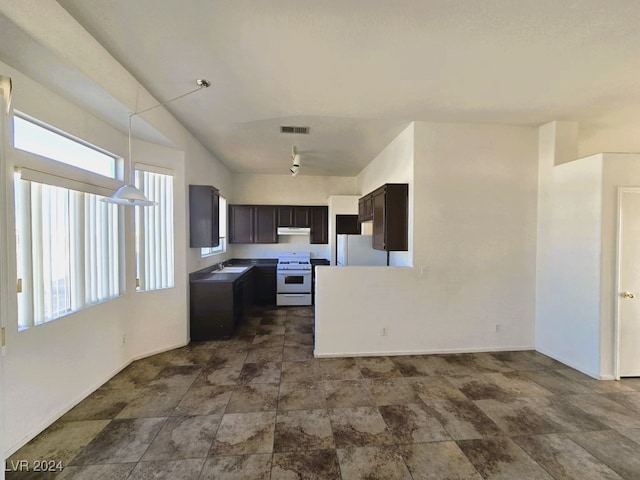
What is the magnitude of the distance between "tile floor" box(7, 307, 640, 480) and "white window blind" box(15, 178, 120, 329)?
98 centimetres

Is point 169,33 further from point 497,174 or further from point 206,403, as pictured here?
point 497,174

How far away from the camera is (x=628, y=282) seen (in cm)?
287

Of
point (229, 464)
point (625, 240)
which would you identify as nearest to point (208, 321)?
point (229, 464)

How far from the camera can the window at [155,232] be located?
3.29 meters

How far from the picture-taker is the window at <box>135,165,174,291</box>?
3.29 m

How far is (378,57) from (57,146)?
2.86 metres

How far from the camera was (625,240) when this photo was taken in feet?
9.36

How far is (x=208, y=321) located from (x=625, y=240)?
524cm

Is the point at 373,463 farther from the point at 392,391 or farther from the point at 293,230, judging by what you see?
the point at 293,230

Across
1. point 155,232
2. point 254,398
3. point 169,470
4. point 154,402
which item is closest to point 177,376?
point 154,402

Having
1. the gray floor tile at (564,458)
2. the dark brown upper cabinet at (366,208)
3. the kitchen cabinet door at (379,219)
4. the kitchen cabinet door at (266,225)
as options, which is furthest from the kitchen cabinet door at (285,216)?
the gray floor tile at (564,458)

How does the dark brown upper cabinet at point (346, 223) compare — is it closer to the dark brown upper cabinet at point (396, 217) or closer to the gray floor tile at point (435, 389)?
the dark brown upper cabinet at point (396, 217)

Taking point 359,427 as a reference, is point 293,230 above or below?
above

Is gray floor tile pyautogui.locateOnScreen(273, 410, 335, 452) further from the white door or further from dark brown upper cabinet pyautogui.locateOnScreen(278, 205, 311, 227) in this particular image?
dark brown upper cabinet pyautogui.locateOnScreen(278, 205, 311, 227)
